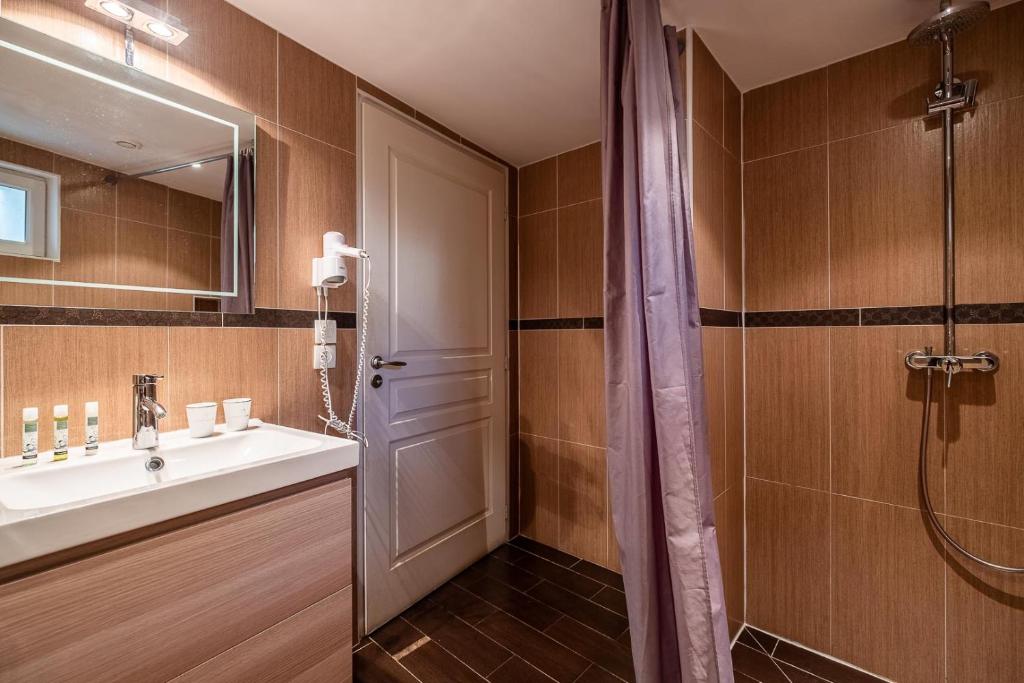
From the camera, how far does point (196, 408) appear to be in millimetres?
1222

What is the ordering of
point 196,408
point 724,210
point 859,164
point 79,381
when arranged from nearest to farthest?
point 79,381
point 196,408
point 859,164
point 724,210

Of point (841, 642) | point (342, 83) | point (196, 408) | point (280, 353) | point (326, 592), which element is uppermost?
point (342, 83)

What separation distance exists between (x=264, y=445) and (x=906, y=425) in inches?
83.4

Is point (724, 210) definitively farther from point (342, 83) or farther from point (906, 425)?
point (342, 83)

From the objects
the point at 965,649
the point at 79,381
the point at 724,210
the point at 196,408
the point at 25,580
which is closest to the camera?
the point at 25,580

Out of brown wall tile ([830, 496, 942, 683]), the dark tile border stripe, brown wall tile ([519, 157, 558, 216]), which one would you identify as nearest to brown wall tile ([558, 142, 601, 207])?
brown wall tile ([519, 157, 558, 216])

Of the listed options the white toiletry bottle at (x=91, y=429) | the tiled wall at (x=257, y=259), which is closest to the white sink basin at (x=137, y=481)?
the white toiletry bottle at (x=91, y=429)

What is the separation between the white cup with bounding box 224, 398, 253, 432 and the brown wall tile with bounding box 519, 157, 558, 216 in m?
1.82

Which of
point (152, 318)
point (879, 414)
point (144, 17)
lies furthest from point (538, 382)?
point (144, 17)

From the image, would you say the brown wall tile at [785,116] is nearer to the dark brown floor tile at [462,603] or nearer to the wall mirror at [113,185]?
the wall mirror at [113,185]

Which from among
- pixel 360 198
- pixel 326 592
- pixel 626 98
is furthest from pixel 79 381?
pixel 626 98

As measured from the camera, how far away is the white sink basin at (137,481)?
712 millimetres

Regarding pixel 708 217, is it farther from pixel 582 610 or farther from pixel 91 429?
pixel 91 429

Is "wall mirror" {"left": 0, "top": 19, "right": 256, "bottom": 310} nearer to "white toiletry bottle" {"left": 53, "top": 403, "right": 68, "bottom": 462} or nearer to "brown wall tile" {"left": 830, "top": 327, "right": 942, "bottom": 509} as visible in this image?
"white toiletry bottle" {"left": 53, "top": 403, "right": 68, "bottom": 462}
